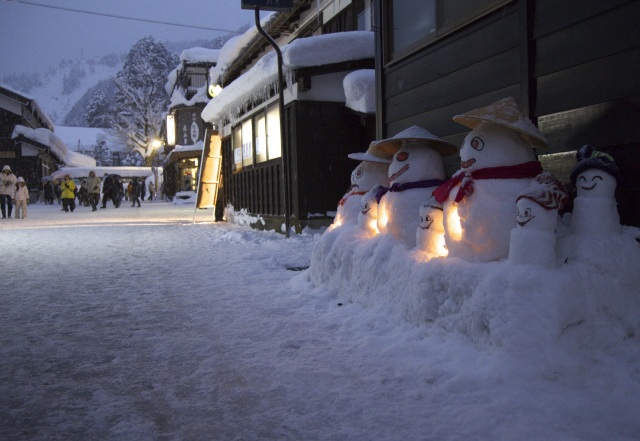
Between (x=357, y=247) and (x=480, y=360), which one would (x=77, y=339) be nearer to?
(x=357, y=247)

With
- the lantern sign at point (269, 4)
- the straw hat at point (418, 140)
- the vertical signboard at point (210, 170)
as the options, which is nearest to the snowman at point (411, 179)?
A: the straw hat at point (418, 140)

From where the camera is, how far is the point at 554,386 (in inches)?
90.4

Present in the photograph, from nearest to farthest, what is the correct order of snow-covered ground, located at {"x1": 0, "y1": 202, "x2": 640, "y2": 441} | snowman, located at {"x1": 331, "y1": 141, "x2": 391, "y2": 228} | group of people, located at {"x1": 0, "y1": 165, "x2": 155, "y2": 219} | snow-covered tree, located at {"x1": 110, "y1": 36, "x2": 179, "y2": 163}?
1. snow-covered ground, located at {"x1": 0, "y1": 202, "x2": 640, "y2": 441}
2. snowman, located at {"x1": 331, "y1": 141, "x2": 391, "y2": 228}
3. group of people, located at {"x1": 0, "y1": 165, "x2": 155, "y2": 219}
4. snow-covered tree, located at {"x1": 110, "y1": 36, "x2": 179, "y2": 163}

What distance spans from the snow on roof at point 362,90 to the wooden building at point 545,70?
257cm

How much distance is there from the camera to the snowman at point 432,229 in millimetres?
3395

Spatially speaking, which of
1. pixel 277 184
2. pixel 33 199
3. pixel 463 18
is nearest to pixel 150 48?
pixel 33 199

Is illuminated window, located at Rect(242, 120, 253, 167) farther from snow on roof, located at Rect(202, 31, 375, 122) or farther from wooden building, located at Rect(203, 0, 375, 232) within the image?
snow on roof, located at Rect(202, 31, 375, 122)

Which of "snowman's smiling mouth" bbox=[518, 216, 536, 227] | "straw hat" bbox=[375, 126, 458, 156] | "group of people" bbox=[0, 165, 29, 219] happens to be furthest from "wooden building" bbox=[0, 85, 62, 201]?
"snowman's smiling mouth" bbox=[518, 216, 536, 227]

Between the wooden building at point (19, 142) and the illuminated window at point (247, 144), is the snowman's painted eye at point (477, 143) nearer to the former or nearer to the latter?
the illuminated window at point (247, 144)

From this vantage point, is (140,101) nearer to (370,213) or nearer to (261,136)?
(261,136)

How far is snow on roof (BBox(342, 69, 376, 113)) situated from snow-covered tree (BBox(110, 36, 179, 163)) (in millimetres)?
38922

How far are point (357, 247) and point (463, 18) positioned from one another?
2.33 meters

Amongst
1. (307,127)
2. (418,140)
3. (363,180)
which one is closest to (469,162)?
(418,140)

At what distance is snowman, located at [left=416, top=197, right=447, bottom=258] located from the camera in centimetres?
339
